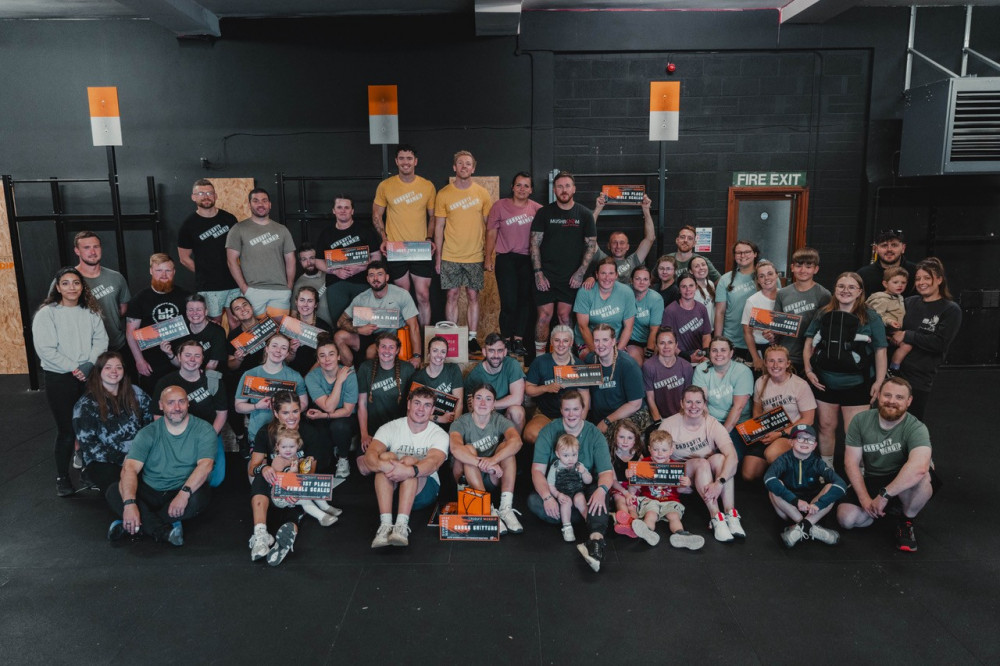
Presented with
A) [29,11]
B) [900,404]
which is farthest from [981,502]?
[29,11]

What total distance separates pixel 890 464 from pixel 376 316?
3.74m

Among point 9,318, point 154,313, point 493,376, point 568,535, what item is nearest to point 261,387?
point 154,313

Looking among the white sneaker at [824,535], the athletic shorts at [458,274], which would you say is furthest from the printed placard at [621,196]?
the white sneaker at [824,535]

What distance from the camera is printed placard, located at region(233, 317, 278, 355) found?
194 inches

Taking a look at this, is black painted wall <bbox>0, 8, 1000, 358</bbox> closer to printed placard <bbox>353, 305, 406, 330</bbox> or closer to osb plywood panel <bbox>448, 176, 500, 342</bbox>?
osb plywood panel <bbox>448, 176, 500, 342</bbox>

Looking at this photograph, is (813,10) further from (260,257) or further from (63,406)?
(63,406)

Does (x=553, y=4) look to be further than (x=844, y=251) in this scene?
No

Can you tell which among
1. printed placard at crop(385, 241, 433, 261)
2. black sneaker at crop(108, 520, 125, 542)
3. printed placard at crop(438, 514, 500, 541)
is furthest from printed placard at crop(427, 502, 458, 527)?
printed placard at crop(385, 241, 433, 261)

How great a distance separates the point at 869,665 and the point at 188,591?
3.31 meters

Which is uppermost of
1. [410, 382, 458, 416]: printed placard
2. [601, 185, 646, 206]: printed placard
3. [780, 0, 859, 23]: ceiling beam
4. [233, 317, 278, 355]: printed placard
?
[780, 0, 859, 23]: ceiling beam

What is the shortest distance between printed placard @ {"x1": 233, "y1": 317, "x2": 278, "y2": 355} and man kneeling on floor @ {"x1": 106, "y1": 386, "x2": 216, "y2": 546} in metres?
0.81

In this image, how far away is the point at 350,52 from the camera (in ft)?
23.1

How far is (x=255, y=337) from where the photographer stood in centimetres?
495

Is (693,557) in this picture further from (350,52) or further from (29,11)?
(29,11)
